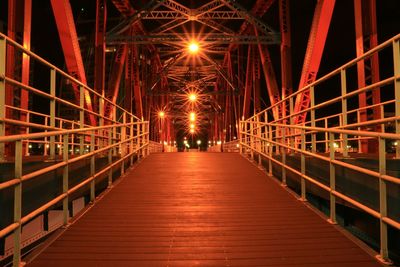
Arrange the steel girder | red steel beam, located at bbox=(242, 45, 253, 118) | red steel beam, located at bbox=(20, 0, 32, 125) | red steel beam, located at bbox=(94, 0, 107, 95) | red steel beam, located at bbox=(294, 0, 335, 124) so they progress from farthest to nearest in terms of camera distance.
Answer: red steel beam, located at bbox=(242, 45, 253, 118), the steel girder, red steel beam, located at bbox=(94, 0, 107, 95), red steel beam, located at bbox=(294, 0, 335, 124), red steel beam, located at bbox=(20, 0, 32, 125)

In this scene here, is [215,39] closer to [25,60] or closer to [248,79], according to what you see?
[248,79]

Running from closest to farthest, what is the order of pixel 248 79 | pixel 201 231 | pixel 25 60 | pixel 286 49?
pixel 201 231
pixel 25 60
pixel 286 49
pixel 248 79

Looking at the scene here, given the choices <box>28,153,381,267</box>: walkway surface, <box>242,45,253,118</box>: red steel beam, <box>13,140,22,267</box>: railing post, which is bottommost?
<box>28,153,381,267</box>: walkway surface

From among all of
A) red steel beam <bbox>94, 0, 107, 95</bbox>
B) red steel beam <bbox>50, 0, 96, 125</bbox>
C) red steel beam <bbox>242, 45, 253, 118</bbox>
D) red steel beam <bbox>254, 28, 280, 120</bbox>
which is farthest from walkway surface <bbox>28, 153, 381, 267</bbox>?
red steel beam <bbox>242, 45, 253, 118</bbox>

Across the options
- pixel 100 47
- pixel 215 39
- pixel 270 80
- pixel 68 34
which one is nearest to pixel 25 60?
pixel 68 34

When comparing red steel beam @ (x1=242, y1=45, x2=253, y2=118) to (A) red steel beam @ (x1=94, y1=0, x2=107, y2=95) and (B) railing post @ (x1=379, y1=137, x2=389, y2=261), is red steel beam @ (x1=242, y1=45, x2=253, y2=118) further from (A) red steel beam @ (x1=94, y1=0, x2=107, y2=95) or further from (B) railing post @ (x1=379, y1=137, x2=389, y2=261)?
(B) railing post @ (x1=379, y1=137, x2=389, y2=261)

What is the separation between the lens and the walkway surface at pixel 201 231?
3889 mm

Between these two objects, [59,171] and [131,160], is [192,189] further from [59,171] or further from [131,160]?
[131,160]

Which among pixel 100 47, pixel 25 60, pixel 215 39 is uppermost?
pixel 215 39

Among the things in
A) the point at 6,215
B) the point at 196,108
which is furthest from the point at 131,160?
the point at 196,108

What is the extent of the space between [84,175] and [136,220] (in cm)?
168

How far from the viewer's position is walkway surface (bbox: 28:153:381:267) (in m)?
3.89

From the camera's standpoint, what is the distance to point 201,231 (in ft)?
15.7

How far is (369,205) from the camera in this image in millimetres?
4453
